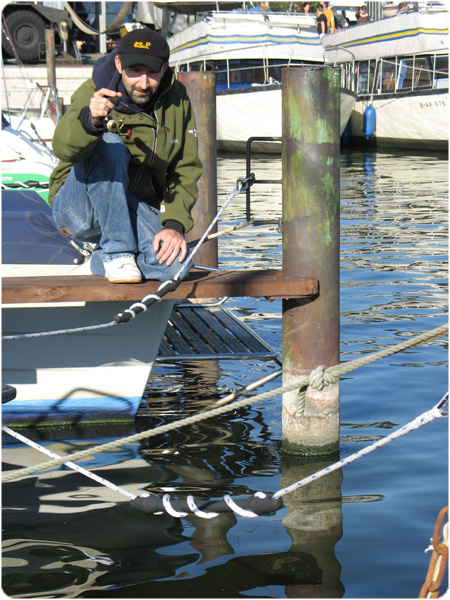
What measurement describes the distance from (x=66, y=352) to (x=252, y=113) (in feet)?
68.7

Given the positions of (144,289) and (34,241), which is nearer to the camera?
(144,289)

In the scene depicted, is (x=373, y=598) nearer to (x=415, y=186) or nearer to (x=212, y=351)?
(x=212, y=351)

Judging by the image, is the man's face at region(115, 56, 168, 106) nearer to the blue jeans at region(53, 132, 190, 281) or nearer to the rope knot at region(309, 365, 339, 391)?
the blue jeans at region(53, 132, 190, 281)

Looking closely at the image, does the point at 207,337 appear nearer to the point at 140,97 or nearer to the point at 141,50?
the point at 140,97

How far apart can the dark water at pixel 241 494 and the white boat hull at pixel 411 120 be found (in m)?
17.5

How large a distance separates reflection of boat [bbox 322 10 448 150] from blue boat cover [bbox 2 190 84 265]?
19.2 meters

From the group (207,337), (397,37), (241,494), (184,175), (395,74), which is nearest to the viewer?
(241,494)

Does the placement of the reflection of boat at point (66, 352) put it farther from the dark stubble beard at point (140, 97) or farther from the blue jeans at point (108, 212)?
the dark stubble beard at point (140, 97)

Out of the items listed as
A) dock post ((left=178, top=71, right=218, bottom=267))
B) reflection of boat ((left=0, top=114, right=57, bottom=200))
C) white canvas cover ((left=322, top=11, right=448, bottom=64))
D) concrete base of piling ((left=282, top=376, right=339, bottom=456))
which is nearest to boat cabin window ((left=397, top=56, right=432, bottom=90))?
white canvas cover ((left=322, top=11, right=448, bottom=64))

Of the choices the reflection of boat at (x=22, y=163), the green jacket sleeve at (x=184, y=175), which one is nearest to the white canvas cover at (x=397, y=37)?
the reflection of boat at (x=22, y=163)

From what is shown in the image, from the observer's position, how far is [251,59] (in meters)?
26.4

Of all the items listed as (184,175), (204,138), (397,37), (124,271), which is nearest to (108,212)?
(124,271)

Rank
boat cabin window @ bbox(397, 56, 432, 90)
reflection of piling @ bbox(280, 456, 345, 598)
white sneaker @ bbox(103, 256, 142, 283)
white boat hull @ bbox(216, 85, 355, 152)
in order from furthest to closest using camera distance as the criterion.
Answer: boat cabin window @ bbox(397, 56, 432, 90) → white boat hull @ bbox(216, 85, 355, 152) → white sneaker @ bbox(103, 256, 142, 283) → reflection of piling @ bbox(280, 456, 345, 598)

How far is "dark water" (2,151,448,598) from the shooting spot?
3684 mm
